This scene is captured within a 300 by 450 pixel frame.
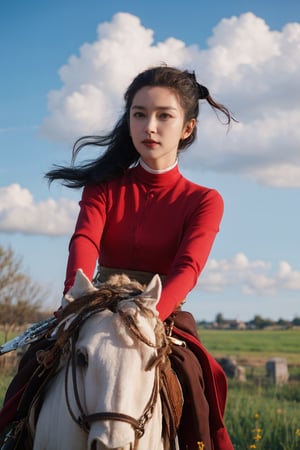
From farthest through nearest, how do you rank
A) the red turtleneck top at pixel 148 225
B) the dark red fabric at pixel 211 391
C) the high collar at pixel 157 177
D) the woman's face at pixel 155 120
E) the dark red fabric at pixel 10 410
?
the high collar at pixel 157 177 < the woman's face at pixel 155 120 < the red turtleneck top at pixel 148 225 < the dark red fabric at pixel 211 391 < the dark red fabric at pixel 10 410

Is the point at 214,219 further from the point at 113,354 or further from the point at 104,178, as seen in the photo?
the point at 113,354

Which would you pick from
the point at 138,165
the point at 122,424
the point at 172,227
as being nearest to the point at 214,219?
the point at 172,227

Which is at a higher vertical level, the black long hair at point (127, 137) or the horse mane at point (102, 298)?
the black long hair at point (127, 137)

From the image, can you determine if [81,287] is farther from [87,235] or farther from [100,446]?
[87,235]

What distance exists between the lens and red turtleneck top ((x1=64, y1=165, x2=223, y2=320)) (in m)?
4.37

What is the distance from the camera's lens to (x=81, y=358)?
3.35m

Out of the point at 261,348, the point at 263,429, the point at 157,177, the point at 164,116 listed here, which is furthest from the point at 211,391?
the point at 261,348

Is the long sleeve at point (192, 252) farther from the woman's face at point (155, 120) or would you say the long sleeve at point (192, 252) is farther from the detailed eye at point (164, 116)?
the detailed eye at point (164, 116)

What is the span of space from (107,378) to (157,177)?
1998mm

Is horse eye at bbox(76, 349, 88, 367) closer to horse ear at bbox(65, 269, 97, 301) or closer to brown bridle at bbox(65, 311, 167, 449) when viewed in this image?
brown bridle at bbox(65, 311, 167, 449)

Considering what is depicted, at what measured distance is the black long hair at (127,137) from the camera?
4.86m

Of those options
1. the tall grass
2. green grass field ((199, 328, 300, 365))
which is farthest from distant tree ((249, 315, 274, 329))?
the tall grass

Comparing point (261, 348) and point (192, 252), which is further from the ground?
point (261, 348)

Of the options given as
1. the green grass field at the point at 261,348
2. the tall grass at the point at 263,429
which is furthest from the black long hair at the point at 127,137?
the green grass field at the point at 261,348
